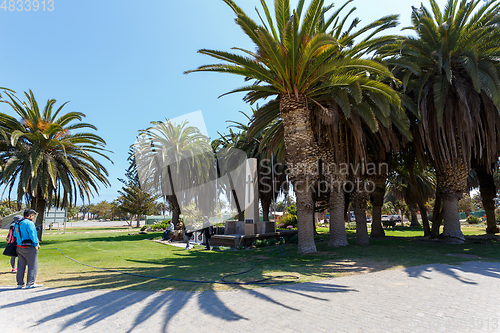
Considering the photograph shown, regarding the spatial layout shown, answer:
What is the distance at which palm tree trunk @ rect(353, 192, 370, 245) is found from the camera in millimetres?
13633

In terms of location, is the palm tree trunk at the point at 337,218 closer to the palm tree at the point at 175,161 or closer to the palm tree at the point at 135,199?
the palm tree at the point at 175,161

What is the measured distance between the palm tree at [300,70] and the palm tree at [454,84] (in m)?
2.95

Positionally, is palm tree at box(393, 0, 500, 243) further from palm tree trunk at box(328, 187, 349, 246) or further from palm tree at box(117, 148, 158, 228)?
palm tree at box(117, 148, 158, 228)

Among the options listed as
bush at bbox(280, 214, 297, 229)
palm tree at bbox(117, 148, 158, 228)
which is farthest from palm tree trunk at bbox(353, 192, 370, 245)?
palm tree at bbox(117, 148, 158, 228)

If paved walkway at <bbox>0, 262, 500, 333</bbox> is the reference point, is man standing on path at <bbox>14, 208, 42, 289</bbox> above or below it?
above

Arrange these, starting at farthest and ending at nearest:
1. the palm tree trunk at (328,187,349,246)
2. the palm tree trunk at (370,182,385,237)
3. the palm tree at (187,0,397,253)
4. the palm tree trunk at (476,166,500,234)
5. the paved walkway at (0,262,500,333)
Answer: the palm tree trunk at (476,166,500,234)
the palm tree trunk at (370,182,385,237)
the palm tree trunk at (328,187,349,246)
the palm tree at (187,0,397,253)
the paved walkway at (0,262,500,333)

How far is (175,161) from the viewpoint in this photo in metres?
26.2

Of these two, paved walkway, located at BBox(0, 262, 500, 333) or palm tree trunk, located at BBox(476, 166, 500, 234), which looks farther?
palm tree trunk, located at BBox(476, 166, 500, 234)

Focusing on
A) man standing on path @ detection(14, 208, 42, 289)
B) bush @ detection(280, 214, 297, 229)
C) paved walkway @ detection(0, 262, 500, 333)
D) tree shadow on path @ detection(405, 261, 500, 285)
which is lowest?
bush @ detection(280, 214, 297, 229)

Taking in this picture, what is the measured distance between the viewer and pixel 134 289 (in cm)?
597

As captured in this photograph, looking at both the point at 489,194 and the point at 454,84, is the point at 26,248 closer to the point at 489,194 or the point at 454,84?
the point at 454,84

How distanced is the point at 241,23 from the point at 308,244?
28.9 ft

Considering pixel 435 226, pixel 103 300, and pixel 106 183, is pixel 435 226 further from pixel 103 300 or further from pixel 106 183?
pixel 106 183

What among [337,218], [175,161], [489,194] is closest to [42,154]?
[175,161]
